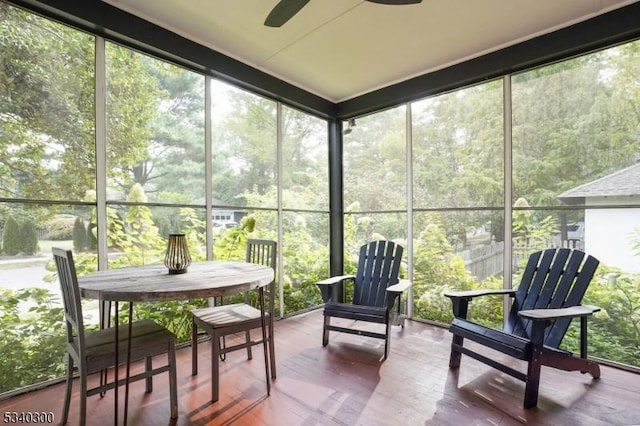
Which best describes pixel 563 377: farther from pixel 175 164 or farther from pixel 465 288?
pixel 175 164

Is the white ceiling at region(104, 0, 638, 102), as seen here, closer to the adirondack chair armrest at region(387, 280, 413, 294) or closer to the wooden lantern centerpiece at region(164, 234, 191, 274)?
the wooden lantern centerpiece at region(164, 234, 191, 274)

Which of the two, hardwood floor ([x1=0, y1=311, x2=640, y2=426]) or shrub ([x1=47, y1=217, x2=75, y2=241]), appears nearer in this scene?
hardwood floor ([x1=0, y1=311, x2=640, y2=426])

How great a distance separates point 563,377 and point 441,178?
214cm

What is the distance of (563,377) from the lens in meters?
2.45

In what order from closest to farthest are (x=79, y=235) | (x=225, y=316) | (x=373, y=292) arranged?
1. (x=225, y=316)
2. (x=79, y=235)
3. (x=373, y=292)

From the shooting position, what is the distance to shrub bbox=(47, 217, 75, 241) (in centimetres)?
235

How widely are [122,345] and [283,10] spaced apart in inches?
86.9

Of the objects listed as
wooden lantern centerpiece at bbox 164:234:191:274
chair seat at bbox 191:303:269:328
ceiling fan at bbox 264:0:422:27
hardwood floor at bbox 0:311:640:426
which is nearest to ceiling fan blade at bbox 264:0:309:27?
ceiling fan at bbox 264:0:422:27

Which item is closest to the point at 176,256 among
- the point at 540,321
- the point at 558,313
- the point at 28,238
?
the point at 28,238

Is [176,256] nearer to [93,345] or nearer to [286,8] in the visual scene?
[93,345]

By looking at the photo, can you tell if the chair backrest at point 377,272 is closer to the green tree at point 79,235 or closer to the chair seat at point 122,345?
the chair seat at point 122,345

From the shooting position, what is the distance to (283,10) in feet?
6.38

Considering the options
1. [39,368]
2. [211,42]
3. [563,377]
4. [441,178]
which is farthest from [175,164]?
[563,377]

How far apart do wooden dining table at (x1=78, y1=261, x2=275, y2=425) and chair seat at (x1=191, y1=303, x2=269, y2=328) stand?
0.16 metres
